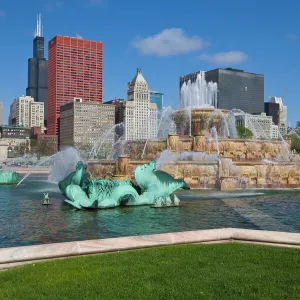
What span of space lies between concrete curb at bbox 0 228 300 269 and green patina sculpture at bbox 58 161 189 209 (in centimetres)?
735

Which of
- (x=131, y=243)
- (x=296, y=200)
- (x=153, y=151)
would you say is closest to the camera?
(x=131, y=243)

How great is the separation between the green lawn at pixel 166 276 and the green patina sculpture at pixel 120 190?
808 centimetres

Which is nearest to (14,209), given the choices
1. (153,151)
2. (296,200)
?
(296,200)

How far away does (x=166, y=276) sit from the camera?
6172 millimetres

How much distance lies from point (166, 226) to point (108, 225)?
161cm

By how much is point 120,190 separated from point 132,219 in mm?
2917

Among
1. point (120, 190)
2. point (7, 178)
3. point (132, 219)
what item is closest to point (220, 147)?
point (120, 190)

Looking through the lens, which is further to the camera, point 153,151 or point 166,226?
point 153,151

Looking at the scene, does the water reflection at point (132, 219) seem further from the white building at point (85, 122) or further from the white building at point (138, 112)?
the white building at point (85, 122)

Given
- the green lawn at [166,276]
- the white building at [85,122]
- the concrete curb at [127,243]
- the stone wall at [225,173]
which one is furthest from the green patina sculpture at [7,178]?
the white building at [85,122]

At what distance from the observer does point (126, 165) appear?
945 inches

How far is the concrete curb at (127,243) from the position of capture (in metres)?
7.15

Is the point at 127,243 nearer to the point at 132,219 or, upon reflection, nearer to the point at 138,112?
the point at 132,219

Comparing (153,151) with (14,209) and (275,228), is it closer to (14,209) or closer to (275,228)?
(14,209)
